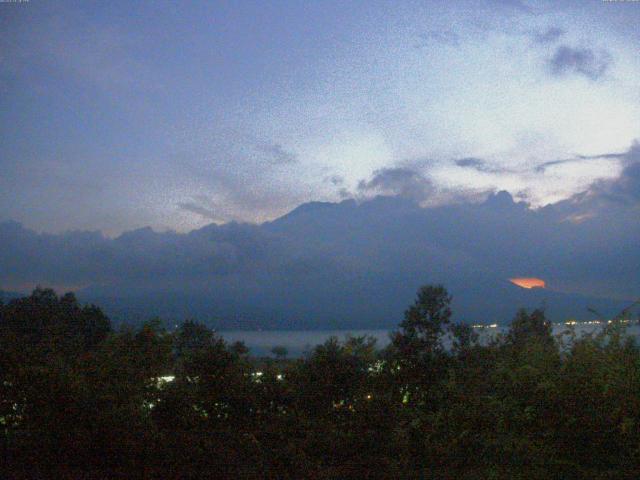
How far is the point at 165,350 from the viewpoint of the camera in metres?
7.95

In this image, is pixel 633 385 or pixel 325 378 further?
pixel 325 378

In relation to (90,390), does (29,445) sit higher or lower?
lower

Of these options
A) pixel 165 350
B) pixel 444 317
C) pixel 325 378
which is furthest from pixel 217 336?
pixel 444 317

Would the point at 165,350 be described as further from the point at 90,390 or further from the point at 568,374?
the point at 568,374

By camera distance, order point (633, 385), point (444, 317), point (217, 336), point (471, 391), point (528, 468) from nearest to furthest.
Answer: point (528, 468)
point (633, 385)
point (471, 391)
point (217, 336)
point (444, 317)

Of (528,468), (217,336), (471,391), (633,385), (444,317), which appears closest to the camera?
(528,468)

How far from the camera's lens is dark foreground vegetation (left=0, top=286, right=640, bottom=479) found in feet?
20.1

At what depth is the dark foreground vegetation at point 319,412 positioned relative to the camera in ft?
20.1

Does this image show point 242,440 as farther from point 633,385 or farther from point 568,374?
point 633,385

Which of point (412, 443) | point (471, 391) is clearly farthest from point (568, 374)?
point (412, 443)

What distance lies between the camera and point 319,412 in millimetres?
6930

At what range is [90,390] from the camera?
6.67 m

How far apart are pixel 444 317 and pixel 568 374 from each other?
623cm

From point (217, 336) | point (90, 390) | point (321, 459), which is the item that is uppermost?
point (217, 336)
